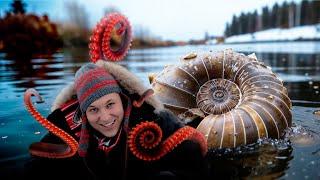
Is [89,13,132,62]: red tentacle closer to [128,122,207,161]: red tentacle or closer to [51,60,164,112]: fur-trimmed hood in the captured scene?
[51,60,164,112]: fur-trimmed hood

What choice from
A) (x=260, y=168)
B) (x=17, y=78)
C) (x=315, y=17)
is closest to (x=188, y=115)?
(x=260, y=168)

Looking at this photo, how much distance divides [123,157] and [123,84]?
0.67 m

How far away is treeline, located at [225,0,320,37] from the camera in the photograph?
325ft

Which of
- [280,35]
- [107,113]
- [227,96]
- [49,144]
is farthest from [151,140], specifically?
[280,35]

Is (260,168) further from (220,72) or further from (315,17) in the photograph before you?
(315,17)

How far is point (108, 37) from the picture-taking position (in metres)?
3.86

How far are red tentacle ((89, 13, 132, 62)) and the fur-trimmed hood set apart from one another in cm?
12

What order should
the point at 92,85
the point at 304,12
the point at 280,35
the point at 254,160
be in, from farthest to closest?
the point at 304,12
the point at 280,35
the point at 254,160
the point at 92,85

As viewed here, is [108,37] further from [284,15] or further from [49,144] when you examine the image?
[284,15]

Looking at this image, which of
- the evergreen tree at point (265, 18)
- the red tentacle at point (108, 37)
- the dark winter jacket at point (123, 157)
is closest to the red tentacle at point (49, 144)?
the dark winter jacket at point (123, 157)

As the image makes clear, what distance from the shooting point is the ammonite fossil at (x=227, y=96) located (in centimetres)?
596

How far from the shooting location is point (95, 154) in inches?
152

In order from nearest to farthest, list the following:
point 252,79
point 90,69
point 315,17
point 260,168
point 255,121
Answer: point 90,69, point 260,168, point 255,121, point 252,79, point 315,17

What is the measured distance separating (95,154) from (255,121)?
2.90m
